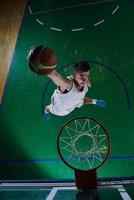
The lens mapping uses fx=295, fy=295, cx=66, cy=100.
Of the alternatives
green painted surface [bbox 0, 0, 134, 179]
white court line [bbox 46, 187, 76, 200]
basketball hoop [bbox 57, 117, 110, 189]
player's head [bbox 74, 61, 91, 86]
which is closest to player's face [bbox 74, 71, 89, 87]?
player's head [bbox 74, 61, 91, 86]

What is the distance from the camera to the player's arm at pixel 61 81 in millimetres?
4535

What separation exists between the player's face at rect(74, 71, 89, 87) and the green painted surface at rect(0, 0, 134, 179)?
0.12 m

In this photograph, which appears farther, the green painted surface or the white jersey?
the white jersey

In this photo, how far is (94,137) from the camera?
14.8ft

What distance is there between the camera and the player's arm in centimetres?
454

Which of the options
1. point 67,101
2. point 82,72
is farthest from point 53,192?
point 82,72

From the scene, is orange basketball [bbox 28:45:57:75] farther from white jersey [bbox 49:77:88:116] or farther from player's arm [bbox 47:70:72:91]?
white jersey [bbox 49:77:88:116]

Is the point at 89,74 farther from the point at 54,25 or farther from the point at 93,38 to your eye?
the point at 54,25

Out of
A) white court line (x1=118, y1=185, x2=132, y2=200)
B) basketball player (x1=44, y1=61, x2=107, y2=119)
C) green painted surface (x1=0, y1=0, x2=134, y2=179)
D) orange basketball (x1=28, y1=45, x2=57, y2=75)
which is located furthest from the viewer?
basketball player (x1=44, y1=61, x2=107, y2=119)

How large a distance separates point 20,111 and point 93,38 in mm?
1656

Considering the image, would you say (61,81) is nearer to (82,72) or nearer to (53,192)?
(82,72)

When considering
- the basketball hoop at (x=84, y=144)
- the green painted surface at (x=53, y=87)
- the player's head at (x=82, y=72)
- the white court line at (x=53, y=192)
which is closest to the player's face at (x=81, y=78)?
the player's head at (x=82, y=72)

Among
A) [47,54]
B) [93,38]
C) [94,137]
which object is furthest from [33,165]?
[93,38]

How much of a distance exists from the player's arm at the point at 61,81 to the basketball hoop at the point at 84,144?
54 centimetres
